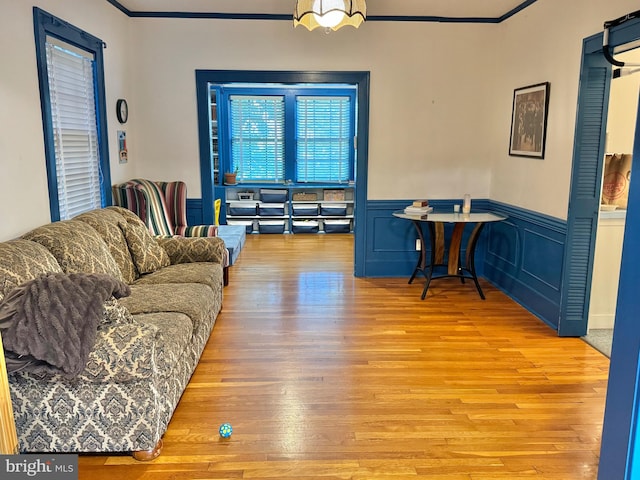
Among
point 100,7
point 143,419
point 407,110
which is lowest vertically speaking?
point 143,419

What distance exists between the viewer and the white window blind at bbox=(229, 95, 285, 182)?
8266mm

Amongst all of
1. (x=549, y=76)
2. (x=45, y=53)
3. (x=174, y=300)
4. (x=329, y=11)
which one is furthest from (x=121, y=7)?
(x=549, y=76)

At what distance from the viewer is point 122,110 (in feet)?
15.6

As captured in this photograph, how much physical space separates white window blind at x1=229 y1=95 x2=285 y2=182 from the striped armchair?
3402 millimetres

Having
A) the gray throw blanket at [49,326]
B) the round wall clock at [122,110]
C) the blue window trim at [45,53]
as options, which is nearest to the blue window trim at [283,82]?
the round wall clock at [122,110]

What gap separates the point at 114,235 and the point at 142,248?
0.82 ft

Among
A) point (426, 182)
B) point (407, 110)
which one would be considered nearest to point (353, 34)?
point (407, 110)

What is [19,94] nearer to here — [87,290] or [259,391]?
[87,290]

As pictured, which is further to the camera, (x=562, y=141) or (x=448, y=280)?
(x=448, y=280)

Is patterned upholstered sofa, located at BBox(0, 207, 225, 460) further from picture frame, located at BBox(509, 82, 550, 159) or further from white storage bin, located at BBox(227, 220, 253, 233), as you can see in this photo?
white storage bin, located at BBox(227, 220, 253, 233)

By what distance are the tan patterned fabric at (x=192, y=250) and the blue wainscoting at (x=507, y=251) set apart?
1.89m

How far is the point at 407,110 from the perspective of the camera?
5230 millimetres

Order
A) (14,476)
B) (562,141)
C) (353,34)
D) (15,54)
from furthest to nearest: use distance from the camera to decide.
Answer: (353,34) < (562,141) < (15,54) < (14,476)

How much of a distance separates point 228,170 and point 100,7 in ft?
13.9
